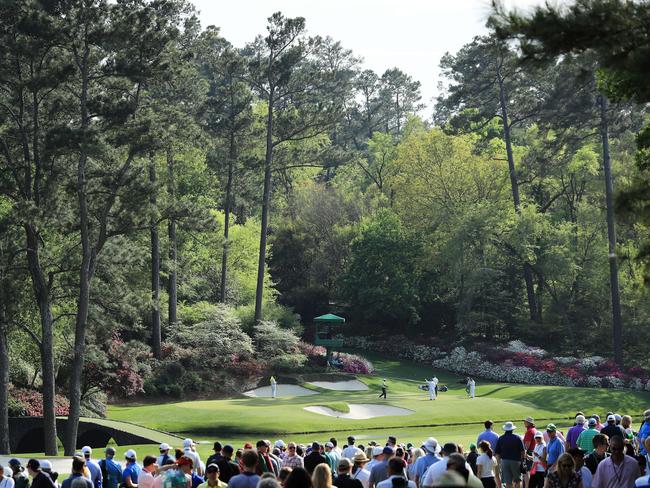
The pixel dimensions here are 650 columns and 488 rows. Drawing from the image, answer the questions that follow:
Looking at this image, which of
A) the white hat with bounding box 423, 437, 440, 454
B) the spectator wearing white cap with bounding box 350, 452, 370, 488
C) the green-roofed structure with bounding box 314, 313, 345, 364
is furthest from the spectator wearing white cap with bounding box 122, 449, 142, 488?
the green-roofed structure with bounding box 314, 313, 345, 364

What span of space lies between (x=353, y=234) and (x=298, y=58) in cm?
1694

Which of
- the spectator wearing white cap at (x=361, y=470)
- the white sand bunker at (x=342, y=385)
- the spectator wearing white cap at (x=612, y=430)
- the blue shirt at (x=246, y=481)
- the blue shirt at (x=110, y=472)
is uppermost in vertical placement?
Result: the white sand bunker at (x=342, y=385)

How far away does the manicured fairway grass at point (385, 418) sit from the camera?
34.9m

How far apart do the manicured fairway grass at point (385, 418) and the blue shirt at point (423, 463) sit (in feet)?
56.0

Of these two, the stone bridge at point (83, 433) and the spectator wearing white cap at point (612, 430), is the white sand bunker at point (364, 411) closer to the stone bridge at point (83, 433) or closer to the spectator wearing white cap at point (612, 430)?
the stone bridge at point (83, 433)

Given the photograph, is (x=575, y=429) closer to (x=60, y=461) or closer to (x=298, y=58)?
(x=60, y=461)

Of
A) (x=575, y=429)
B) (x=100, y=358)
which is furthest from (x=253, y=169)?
(x=575, y=429)

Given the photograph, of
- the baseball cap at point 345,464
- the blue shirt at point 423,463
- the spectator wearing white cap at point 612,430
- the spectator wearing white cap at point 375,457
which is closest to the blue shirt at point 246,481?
the baseball cap at point 345,464

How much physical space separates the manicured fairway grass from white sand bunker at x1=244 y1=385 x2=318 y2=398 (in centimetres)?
73

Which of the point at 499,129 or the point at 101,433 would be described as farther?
the point at 499,129

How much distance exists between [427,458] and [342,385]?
3679cm

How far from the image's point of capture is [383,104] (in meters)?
112

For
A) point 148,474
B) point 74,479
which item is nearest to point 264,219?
point 148,474

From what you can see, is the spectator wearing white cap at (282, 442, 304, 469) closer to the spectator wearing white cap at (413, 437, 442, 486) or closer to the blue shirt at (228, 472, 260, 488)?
the spectator wearing white cap at (413, 437, 442, 486)
